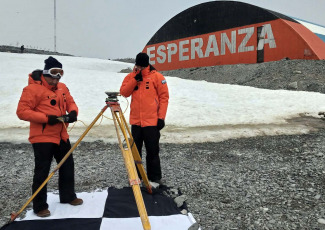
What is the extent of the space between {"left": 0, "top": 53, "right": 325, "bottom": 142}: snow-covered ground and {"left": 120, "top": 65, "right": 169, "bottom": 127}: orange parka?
247cm

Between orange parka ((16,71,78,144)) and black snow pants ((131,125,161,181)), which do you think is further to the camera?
black snow pants ((131,125,161,181))

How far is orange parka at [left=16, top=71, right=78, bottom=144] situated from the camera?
3750 millimetres

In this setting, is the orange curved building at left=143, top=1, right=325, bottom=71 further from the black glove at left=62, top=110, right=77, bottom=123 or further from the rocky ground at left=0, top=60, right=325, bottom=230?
→ the black glove at left=62, top=110, right=77, bottom=123

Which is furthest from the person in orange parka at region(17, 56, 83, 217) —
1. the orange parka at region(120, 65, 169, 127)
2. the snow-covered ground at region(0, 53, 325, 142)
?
the snow-covered ground at region(0, 53, 325, 142)

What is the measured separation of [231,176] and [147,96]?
231cm

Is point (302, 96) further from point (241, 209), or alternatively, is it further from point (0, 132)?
point (0, 132)

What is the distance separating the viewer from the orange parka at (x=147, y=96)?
477 centimetres

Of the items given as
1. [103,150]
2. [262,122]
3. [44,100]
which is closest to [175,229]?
[44,100]

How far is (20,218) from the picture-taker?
3830 mm

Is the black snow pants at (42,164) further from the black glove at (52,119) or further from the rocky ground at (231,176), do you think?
the rocky ground at (231,176)

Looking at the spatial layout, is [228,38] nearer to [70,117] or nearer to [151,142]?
[151,142]

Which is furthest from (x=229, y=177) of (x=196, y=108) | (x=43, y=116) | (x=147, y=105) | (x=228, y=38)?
(x=228, y=38)

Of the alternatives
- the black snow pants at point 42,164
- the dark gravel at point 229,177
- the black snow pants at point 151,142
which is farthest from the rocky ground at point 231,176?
the black snow pants at point 42,164

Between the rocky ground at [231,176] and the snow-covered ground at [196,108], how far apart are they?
1.03 metres
